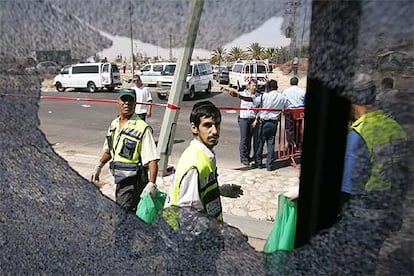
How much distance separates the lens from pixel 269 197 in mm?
3023

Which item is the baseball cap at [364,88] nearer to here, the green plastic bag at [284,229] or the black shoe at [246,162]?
the green plastic bag at [284,229]

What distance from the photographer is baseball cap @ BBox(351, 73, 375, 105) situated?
75 centimetres

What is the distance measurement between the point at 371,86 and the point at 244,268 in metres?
0.52

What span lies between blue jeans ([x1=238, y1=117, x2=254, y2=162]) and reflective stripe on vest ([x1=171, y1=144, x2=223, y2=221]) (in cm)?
283

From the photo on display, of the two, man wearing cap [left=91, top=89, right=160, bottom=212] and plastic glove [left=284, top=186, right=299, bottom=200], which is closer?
plastic glove [left=284, top=186, right=299, bottom=200]

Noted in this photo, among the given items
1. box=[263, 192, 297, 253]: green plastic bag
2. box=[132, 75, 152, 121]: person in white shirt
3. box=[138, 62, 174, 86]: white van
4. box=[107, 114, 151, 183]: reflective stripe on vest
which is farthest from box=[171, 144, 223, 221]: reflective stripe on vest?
box=[132, 75, 152, 121]: person in white shirt

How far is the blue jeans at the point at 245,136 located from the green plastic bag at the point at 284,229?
2942mm

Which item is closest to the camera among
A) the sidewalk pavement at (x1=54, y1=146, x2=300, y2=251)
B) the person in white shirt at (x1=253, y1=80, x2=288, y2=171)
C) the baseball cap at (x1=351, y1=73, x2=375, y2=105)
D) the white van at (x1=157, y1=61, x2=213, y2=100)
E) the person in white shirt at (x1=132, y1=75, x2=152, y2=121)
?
the baseball cap at (x1=351, y1=73, x2=375, y2=105)

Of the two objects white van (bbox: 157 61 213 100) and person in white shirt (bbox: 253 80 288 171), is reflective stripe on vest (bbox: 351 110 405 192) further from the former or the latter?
person in white shirt (bbox: 253 80 288 171)

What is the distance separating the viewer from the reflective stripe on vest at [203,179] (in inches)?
46.3

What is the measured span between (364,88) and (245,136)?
334cm

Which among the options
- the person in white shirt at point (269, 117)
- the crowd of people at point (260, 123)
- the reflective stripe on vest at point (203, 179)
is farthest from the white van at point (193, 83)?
the reflective stripe on vest at point (203, 179)

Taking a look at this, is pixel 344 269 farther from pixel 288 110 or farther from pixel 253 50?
pixel 288 110

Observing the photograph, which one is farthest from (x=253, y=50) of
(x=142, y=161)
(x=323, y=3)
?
(x=142, y=161)
